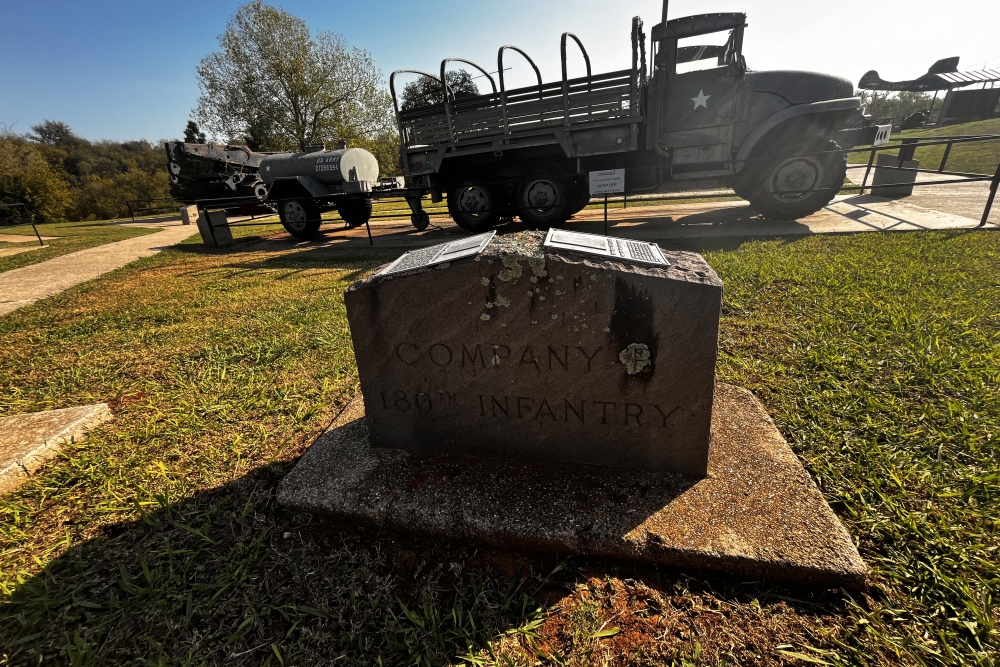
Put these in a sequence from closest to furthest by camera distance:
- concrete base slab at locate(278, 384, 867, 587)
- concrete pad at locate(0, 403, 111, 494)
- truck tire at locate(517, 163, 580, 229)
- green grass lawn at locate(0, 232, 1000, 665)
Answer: green grass lawn at locate(0, 232, 1000, 665) < concrete base slab at locate(278, 384, 867, 587) < concrete pad at locate(0, 403, 111, 494) < truck tire at locate(517, 163, 580, 229)

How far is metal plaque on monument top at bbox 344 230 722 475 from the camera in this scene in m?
1.72

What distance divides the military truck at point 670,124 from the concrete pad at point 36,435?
5971 mm

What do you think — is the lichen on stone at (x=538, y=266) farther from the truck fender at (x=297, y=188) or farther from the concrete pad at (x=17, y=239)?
the concrete pad at (x=17, y=239)

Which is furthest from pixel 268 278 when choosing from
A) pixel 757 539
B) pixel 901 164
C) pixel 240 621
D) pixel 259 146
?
pixel 259 146

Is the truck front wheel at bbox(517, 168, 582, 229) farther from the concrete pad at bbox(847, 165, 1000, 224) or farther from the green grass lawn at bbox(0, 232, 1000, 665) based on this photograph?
the concrete pad at bbox(847, 165, 1000, 224)

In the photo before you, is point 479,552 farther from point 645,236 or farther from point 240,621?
point 645,236

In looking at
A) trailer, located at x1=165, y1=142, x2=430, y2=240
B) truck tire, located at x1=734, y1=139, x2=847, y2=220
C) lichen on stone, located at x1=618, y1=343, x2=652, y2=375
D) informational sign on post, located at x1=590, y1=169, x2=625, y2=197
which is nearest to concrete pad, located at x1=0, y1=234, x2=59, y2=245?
trailer, located at x1=165, y1=142, x2=430, y2=240

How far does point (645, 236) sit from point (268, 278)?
6.16m

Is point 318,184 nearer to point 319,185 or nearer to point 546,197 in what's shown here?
point 319,185

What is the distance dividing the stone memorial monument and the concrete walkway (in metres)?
6.71

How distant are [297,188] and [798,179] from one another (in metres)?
10.7

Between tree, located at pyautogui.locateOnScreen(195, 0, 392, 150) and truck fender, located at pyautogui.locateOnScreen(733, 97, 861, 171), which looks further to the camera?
tree, located at pyautogui.locateOnScreen(195, 0, 392, 150)

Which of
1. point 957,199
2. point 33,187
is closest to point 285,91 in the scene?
point 33,187

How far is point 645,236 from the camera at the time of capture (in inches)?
294
